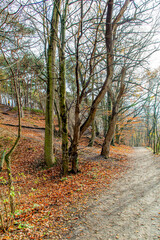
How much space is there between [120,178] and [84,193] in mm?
2052

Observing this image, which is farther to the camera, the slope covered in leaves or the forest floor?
the slope covered in leaves

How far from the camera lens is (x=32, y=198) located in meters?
4.27

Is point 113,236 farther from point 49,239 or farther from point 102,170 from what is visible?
point 102,170

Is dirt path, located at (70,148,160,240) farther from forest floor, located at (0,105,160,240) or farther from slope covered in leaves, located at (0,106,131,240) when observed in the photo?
slope covered in leaves, located at (0,106,131,240)

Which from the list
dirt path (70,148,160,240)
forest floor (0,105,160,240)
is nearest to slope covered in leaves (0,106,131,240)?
forest floor (0,105,160,240)

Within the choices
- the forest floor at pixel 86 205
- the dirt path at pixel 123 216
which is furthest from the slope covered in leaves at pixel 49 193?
the dirt path at pixel 123 216

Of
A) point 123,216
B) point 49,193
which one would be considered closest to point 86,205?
point 123,216

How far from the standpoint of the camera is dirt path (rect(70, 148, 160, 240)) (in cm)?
265

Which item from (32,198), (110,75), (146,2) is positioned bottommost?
(32,198)

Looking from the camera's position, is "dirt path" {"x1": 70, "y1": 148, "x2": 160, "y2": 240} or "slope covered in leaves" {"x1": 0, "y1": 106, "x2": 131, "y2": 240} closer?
"dirt path" {"x1": 70, "y1": 148, "x2": 160, "y2": 240}

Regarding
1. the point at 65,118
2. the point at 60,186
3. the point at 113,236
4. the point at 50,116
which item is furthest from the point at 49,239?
the point at 50,116

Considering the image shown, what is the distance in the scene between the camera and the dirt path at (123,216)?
2.65 meters

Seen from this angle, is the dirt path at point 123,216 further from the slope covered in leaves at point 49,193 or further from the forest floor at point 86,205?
the slope covered in leaves at point 49,193

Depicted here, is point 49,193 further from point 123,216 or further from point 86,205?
point 123,216
